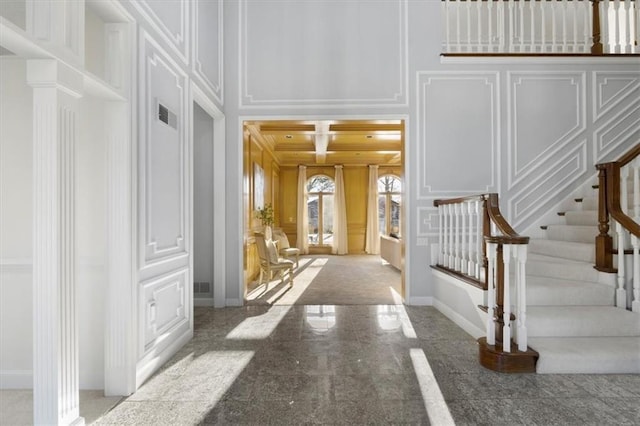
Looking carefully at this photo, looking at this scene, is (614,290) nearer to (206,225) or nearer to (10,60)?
(206,225)

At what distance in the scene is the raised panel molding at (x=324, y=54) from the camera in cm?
456

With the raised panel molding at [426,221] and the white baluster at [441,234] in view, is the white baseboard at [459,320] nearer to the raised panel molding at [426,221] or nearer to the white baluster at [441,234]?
the white baluster at [441,234]

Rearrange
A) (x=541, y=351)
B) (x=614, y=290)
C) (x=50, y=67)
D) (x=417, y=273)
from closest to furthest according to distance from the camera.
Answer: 1. (x=50, y=67)
2. (x=541, y=351)
3. (x=614, y=290)
4. (x=417, y=273)

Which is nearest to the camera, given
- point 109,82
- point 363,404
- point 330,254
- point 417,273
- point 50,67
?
point 50,67

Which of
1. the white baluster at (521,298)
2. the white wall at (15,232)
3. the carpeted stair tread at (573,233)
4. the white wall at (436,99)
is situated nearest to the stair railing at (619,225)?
the carpeted stair tread at (573,233)

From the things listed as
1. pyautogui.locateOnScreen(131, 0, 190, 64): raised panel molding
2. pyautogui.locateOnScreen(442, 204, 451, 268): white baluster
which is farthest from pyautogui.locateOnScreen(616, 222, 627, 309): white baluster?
pyautogui.locateOnScreen(131, 0, 190, 64): raised panel molding

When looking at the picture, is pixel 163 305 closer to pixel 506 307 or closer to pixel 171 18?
pixel 171 18

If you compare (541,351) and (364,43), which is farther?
(364,43)

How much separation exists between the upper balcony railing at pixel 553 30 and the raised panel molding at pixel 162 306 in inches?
173

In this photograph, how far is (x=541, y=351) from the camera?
8.30 ft

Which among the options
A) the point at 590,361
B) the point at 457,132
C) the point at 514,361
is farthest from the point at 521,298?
the point at 457,132

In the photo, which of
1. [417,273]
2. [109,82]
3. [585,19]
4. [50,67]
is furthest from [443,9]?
[50,67]

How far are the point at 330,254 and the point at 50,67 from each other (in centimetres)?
1022

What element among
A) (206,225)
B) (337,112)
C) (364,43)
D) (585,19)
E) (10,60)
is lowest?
(206,225)
